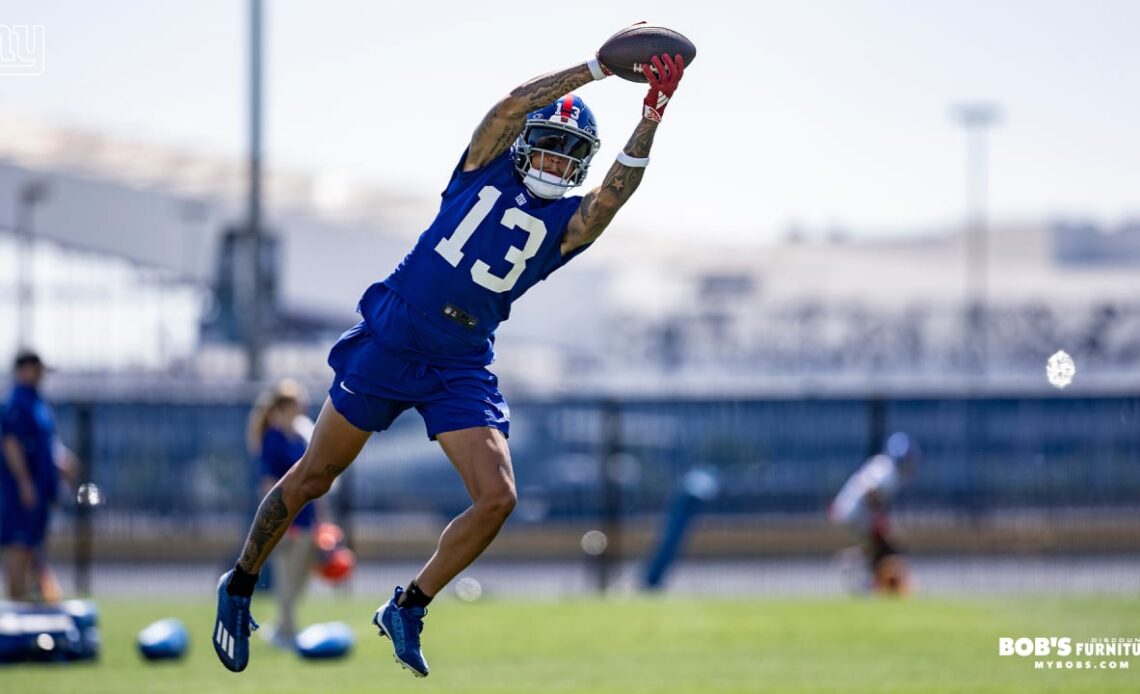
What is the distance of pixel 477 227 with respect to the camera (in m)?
7.95

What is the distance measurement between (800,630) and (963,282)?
1505 inches

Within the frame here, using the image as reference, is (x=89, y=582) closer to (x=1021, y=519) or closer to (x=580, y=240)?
(x=1021, y=519)

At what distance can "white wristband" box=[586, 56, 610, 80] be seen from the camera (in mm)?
7691

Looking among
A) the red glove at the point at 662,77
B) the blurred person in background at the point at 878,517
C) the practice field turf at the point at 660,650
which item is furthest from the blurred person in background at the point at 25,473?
the blurred person in background at the point at 878,517

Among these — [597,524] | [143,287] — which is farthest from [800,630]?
[143,287]

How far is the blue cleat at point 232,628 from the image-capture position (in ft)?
27.2

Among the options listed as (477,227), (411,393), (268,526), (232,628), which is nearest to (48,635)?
(232,628)

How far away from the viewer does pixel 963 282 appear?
51875 millimetres

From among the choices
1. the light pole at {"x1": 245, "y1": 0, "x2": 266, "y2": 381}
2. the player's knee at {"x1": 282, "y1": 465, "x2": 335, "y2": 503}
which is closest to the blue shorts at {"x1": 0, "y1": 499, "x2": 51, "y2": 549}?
the light pole at {"x1": 245, "y1": 0, "x2": 266, "y2": 381}

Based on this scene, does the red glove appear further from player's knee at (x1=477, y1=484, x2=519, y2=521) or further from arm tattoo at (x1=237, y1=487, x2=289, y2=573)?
arm tattoo at (x1=237, y1=487, x2=289, y2=573)

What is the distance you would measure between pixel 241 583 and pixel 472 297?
1.83 m

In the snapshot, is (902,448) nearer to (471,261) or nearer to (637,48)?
(471,261)

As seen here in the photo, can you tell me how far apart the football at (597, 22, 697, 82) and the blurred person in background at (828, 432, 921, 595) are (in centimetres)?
1227

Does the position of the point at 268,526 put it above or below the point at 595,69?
below
